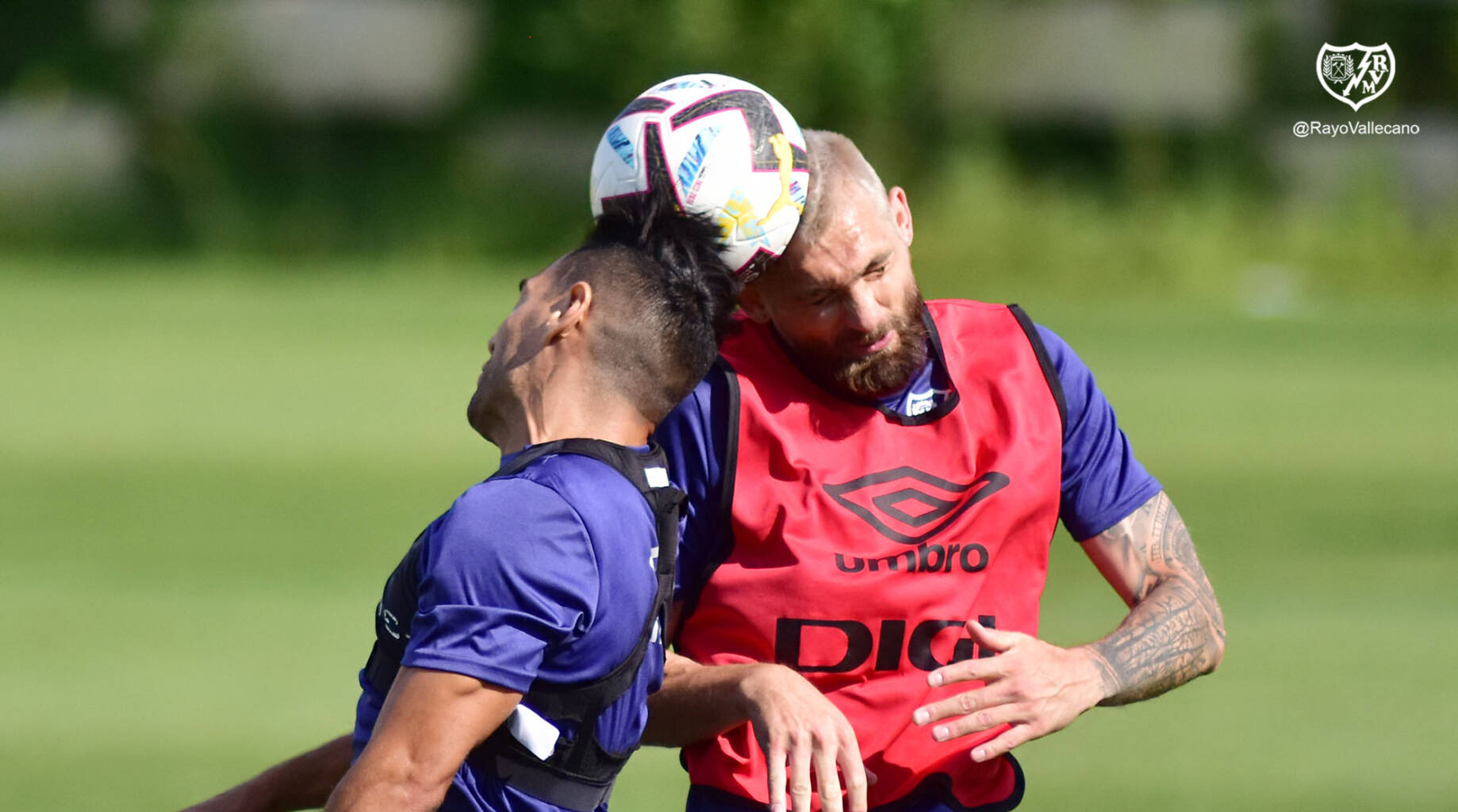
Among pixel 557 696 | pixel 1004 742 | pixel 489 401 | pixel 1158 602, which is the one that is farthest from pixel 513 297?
pixel 557 696

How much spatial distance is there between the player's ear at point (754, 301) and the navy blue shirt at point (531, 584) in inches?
45.4

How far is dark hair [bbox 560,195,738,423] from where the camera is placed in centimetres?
393

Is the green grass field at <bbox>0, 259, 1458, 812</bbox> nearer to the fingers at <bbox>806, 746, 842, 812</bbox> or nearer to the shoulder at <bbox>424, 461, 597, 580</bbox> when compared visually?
the fingers at <bbox>806, 746, 842, 812</bbox>

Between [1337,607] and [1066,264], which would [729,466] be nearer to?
[1337,607]

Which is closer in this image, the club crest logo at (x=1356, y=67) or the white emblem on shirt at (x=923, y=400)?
the white emblem on shirt at (x=923, y=400)

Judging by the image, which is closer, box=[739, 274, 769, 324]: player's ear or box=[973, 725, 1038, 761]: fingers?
box=[973, 725, 1038, 761]: fingers

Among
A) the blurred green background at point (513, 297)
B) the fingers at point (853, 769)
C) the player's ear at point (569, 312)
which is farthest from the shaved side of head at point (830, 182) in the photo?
the blurred green background at point (513, 297)

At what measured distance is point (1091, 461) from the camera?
487cm

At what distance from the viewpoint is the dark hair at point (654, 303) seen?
→ 155 inches

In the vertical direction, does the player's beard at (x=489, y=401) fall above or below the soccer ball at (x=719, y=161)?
below

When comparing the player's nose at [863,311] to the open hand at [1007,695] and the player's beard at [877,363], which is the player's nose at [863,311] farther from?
the open hand at [1007,695]

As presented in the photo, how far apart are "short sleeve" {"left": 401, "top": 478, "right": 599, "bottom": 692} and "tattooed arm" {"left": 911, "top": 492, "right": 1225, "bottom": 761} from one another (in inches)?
40.4

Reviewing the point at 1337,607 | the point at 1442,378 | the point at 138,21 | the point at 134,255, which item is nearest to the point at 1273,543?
the point at 1337,607

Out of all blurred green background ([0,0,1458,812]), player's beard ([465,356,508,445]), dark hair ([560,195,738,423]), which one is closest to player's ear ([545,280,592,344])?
dark hair ([560,195,738,423])
